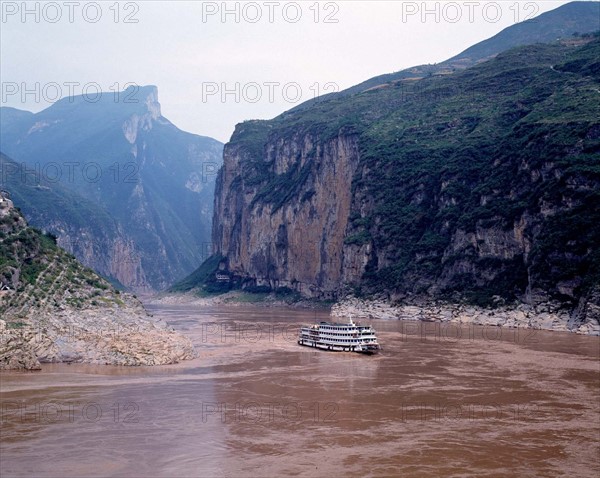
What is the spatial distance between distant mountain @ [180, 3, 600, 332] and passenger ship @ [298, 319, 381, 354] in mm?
26137

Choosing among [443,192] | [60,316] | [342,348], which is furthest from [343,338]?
[443,192]

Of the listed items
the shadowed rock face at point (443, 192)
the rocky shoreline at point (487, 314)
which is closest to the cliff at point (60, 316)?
the rocky shoreline at point (487, 314)

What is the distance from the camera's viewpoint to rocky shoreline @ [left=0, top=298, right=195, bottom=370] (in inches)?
1788

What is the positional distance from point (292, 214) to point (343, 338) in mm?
83989

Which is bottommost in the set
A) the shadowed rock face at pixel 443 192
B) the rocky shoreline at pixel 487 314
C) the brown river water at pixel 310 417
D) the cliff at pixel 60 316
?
the brown river water at pixel 310 417

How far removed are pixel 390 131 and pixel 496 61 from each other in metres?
24.3

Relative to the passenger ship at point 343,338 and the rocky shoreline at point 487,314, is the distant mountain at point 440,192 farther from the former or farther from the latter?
the passenger ship at point 343,338

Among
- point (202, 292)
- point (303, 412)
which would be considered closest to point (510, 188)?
point (303, 412)

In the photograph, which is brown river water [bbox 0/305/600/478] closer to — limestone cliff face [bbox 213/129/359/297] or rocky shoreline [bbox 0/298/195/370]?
rocky shoreline [bbox 0/298/195/370]

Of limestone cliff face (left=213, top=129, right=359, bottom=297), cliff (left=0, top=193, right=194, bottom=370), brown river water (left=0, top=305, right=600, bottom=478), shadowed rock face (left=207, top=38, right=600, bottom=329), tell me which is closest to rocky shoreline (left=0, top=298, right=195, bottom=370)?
cliff (left=0, top=193, right=194, bottom=370)

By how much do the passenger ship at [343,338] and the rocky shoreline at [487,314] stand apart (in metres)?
23.1

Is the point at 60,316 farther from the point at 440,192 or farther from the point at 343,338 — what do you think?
the point at 440,192

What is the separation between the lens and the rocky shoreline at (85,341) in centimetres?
4541

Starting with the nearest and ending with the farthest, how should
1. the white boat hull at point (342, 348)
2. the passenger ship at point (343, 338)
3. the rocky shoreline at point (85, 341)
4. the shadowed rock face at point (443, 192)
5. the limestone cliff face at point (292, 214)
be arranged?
Result: the rocky shoreline at point (85, 341) → the white boat hull at point (342, 348) → the passenger ship at point (343, 338) → the shadowed rock face at point (443, 192) → the limestone cliff face at point (292, 214)
